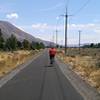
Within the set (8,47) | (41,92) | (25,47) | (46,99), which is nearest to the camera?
(46,99)

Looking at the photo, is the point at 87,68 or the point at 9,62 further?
the point at 9,62

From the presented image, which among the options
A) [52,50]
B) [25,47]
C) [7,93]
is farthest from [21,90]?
[25,47]

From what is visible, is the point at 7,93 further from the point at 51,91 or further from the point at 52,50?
the point at 52,50

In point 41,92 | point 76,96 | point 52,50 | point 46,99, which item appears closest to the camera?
point 46,99

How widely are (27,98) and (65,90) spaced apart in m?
3.11

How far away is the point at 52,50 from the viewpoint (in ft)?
129

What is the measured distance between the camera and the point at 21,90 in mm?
16516

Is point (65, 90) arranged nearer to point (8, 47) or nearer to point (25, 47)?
point (8, 47)

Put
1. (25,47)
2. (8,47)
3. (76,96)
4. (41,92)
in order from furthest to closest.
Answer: (25,47), (8,47), (41,92), (76,96)

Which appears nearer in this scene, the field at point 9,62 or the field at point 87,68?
the field at point 87,68

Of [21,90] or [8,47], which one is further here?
[8,47]

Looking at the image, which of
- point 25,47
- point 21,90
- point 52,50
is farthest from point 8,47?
point 21,90

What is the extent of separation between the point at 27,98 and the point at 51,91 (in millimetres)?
2346

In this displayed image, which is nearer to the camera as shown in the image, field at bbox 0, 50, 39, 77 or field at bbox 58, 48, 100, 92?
field at bbox 58, 48, 100, 92
